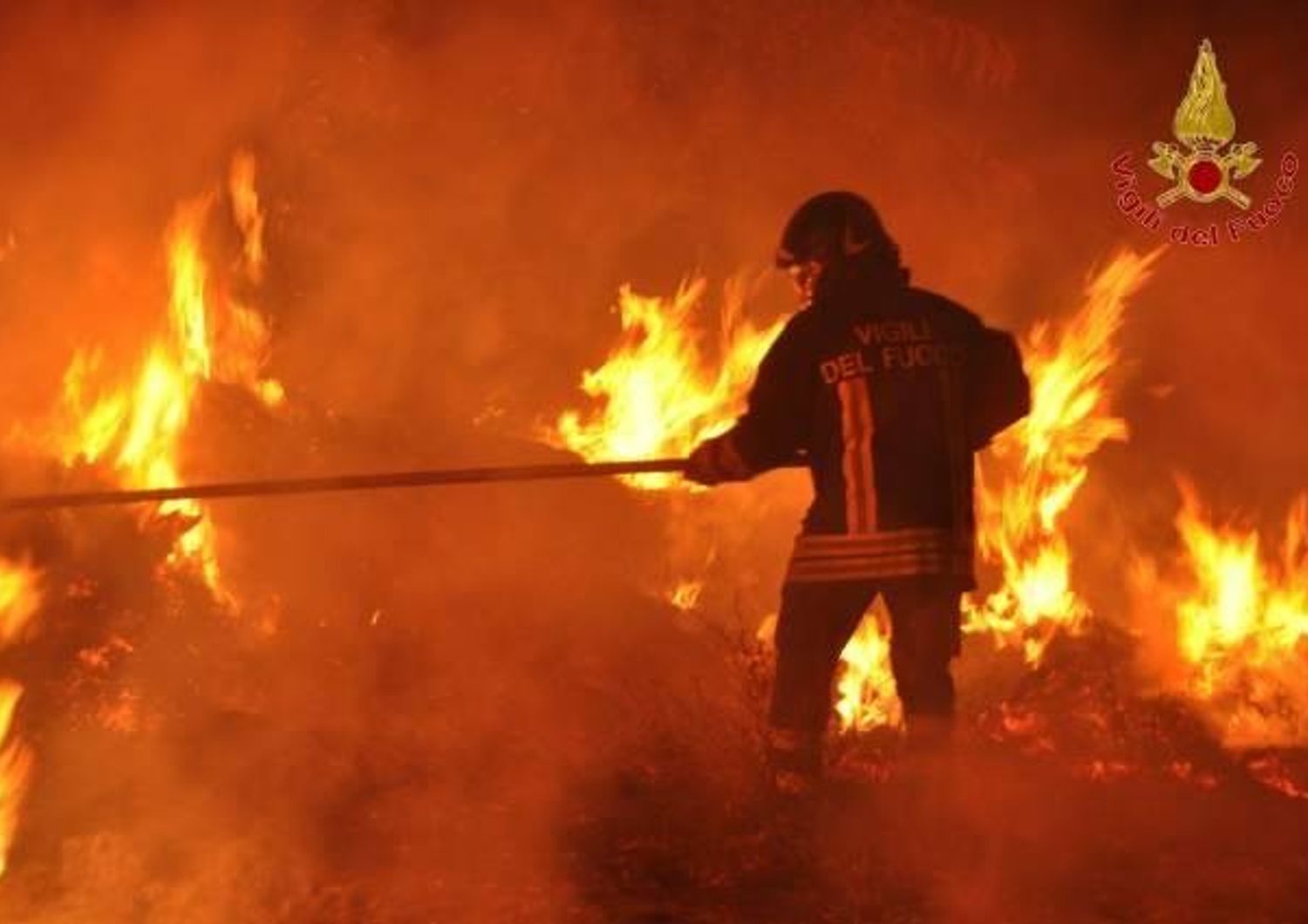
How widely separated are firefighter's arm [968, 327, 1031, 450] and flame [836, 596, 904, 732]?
4.78 feet

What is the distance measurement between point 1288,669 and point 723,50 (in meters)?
4.55

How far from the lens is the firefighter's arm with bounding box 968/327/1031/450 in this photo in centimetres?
487

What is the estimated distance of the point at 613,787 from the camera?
5281mm

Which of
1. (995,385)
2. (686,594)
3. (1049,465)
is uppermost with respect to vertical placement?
(1049,465)

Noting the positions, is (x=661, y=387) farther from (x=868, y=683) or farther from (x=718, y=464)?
(x=718, y=464)

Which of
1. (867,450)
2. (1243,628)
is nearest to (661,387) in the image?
(867,450)

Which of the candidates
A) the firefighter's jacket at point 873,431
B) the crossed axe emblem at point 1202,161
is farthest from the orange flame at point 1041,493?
the firefighter's jacket at point 873,431

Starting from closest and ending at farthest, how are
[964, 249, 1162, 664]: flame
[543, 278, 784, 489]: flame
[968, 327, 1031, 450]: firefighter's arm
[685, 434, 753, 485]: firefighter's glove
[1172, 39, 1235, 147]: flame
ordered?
[685, 434, 753, 485]: firefighter's glove → [968, 327, 1031, 450]: firefighter's arm → [964, 249, 1162, 664]: flame → [543, 278, 784, 489]: flame → [1172, 39, 1235, 147]: flame

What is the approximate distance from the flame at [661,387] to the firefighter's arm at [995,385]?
7.17 feet

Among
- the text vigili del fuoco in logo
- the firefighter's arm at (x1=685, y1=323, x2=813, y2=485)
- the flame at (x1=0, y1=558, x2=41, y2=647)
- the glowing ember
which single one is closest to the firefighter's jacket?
the firefighter's arm at (x1=685, y1=323, x2=813, y2=485)

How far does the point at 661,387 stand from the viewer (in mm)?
7414

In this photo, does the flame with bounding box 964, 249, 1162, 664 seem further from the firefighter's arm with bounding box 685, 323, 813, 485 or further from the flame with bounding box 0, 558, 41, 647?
the flame with bounding box 0, 558, 41, 647

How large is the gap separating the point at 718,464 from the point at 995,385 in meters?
1.03

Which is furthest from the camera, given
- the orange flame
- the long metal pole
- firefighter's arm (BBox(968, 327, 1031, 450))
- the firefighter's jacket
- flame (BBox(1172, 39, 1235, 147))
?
flame (BBox(1172, 39, 1235, 147))
